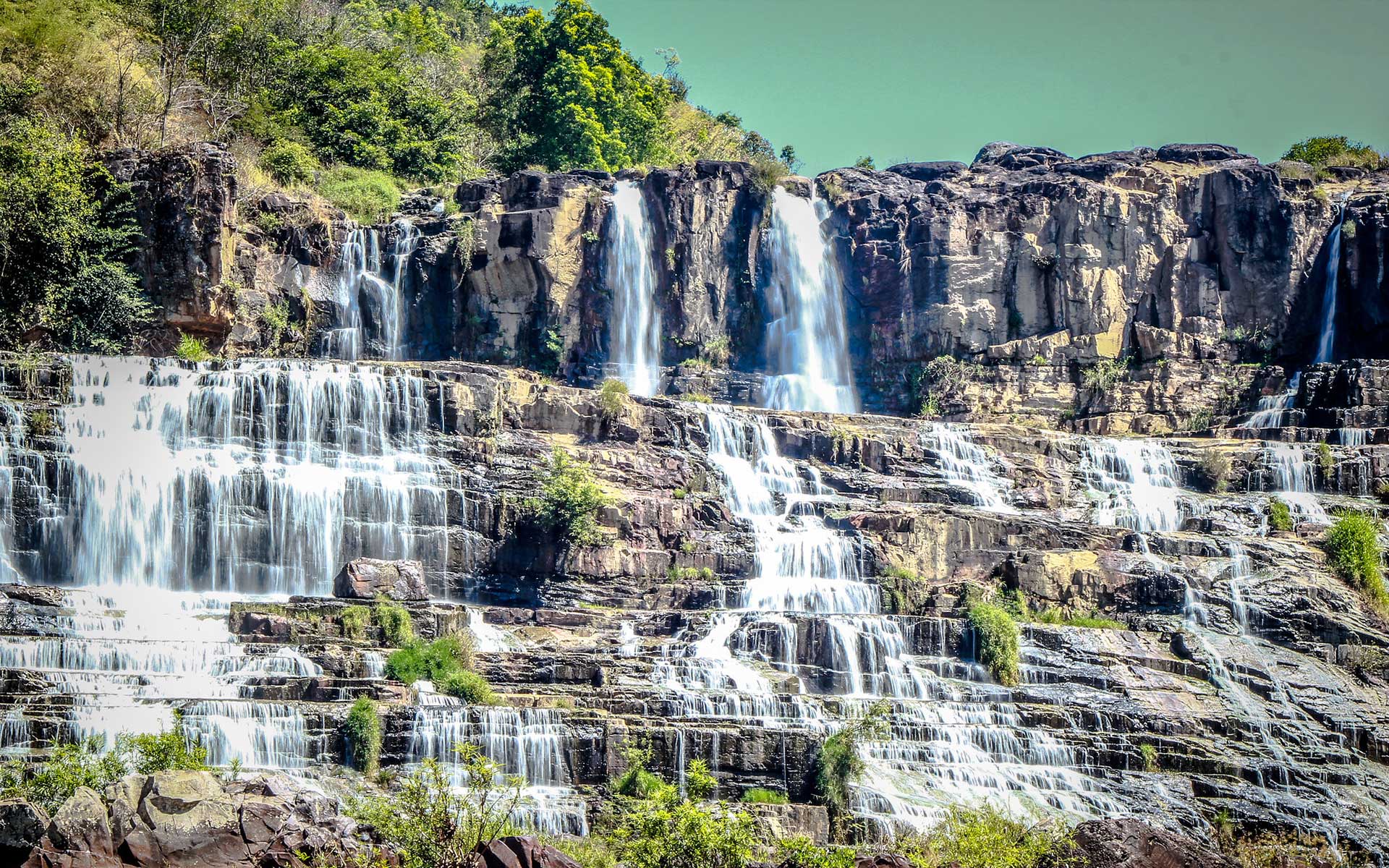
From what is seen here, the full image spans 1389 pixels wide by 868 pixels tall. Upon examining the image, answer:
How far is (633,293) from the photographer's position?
55.8 m

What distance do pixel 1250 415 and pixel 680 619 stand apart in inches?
1071

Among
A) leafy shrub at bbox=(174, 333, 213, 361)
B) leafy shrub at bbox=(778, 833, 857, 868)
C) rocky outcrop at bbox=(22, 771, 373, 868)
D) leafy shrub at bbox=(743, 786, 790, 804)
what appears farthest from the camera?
leafy shrub at bbox=(174, 333, 213, 361)

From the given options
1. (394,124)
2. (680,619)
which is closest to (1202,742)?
(680,619)

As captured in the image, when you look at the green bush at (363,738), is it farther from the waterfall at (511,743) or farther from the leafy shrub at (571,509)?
the leafy shrub at (571,509)

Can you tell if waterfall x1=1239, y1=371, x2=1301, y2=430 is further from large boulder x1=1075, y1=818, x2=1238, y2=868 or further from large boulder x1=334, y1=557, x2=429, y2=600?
large boulder x1=334, y1=557, x2=429, y2=600

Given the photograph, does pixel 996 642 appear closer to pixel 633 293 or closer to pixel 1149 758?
pixel 1149 758

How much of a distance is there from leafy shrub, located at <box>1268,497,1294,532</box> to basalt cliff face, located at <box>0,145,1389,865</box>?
306mm

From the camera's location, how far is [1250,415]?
2058 inches

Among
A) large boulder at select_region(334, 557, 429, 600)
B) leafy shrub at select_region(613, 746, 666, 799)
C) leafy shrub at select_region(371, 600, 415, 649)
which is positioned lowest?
leafy shrub at select_region(613, 746, 666, 799)

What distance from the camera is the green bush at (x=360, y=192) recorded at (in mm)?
53438

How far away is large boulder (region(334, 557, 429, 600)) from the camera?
33969 mm

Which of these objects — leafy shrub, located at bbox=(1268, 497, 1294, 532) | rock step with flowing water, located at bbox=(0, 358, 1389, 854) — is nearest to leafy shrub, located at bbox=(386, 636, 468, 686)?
rock step with flowing water, located at bbox=(0, 358, 1389, 854)

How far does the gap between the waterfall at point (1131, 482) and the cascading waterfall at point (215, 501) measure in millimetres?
22718

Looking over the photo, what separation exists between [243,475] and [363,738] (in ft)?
39.6
